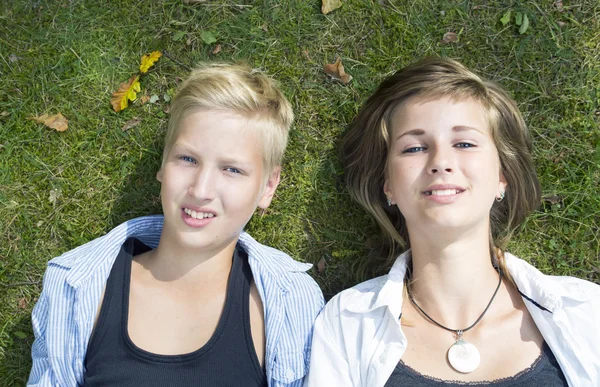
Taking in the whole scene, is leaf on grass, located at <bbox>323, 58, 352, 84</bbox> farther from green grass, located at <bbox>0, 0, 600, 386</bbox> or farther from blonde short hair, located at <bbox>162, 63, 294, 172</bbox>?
blonde short hair, located at <bbox>162, 63, 294, 172</bbox>

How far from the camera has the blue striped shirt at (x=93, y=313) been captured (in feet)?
13.0

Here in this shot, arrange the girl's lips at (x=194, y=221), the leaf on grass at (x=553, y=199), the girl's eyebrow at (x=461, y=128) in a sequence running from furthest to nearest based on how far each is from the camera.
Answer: the leaf on grass at (x=553, y=199) → the girl's lips at (x=194, y=221) → the girl's eyebrow at (x=461, y=128)

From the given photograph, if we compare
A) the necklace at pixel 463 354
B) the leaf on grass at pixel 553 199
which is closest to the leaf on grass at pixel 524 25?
the leaf on grass at pixel 553 199

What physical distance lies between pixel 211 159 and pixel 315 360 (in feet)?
5.19

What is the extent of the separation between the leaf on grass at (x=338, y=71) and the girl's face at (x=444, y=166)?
95cm

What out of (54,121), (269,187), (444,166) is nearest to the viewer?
(444,166)

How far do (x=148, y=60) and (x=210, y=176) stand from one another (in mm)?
1597

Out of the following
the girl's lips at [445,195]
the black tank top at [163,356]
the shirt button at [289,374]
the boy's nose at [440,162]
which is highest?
the boy's nose at [440,162]

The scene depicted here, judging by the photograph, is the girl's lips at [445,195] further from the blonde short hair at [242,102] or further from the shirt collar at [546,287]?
the blonde short hair at [242,102]

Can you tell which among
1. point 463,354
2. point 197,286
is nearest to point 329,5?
point 197,286

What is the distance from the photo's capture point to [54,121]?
4801 millimetres

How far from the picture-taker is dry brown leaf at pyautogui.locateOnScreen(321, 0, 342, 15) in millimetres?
4785

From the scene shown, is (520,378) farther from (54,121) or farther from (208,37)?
(54,121)

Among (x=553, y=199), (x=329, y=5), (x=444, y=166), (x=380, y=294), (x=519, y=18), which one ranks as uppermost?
(x=329, y=5)
